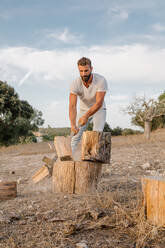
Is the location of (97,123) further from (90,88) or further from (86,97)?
(90,88)

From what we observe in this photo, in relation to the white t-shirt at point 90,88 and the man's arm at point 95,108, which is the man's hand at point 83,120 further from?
the white t-shirt at point 90,88

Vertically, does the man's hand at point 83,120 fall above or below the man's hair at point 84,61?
below

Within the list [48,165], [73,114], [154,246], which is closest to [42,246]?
[154,246]

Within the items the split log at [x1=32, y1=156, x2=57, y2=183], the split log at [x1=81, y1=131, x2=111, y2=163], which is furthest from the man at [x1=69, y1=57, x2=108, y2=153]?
the split log at [x1=32, y1=156, x2=57, y2=183]

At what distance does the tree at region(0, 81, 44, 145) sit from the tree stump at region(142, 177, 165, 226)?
55.3 feet

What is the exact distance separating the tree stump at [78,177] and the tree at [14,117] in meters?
15.2

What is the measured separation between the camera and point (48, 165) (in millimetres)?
7277

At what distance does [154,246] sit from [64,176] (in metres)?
2.16

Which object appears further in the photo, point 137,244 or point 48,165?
point 48,165

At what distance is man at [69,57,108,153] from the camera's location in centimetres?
479

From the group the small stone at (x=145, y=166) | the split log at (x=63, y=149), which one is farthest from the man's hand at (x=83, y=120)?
the small stone at (x=145, y=166)

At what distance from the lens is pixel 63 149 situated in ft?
18.5

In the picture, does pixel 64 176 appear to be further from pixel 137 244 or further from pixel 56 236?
pixel 137 244

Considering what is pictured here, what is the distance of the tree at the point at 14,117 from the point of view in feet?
64.2
